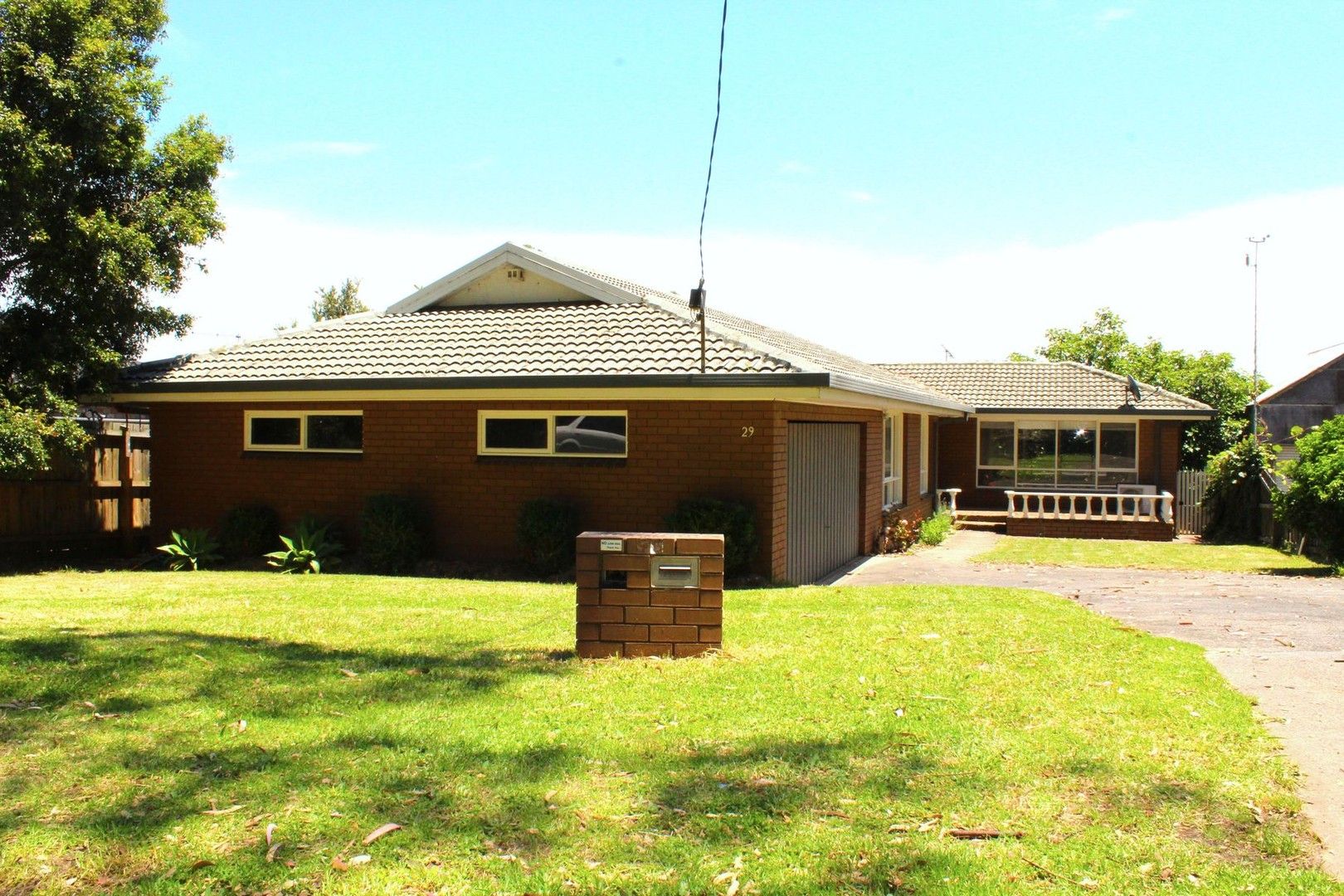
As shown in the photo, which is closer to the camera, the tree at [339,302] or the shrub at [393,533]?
the shrub at [393,533]

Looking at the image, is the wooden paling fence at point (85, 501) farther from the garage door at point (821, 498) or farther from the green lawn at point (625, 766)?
the garage door at point (821, 498)

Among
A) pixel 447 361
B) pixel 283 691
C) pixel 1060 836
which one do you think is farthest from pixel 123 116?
pixel 1060 836

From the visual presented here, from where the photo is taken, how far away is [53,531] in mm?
15086

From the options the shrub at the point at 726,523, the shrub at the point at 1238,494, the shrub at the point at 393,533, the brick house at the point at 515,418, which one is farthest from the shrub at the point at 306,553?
the shrub at the point at 1238,494

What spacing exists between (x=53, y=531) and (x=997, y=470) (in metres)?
21.2

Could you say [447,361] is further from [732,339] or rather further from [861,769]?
[861,769]

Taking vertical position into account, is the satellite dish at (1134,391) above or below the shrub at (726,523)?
above

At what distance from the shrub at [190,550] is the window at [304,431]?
1404 millimetres

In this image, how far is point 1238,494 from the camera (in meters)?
23.3

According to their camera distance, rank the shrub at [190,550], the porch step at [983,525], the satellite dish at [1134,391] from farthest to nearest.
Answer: the satellite dish at [1134,391]
the porch step at [983,525]
the shrub at [190,550]

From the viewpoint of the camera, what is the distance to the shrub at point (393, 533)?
539 inches

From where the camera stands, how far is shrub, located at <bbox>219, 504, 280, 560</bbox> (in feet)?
47.9

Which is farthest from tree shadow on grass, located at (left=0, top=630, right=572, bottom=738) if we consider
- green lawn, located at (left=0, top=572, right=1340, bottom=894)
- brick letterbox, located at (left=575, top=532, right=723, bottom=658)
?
brick letterbox, located at (left=575, top=532, right=723, bottom=658)

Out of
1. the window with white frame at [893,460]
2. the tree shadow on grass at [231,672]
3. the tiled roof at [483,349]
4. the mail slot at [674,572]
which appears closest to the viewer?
the tree shadow on grass at [231,672]
